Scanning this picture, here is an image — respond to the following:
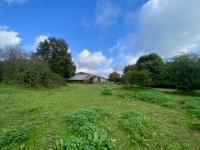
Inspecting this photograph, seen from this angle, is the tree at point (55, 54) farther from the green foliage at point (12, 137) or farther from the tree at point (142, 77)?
the green foliage at point (12, 137)

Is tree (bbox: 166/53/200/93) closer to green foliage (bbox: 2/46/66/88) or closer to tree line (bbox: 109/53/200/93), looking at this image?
tree line (bbox: 109/53/200/93)

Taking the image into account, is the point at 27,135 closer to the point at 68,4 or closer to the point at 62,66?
the point at 68,4

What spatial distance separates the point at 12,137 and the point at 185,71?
14876 millimetres

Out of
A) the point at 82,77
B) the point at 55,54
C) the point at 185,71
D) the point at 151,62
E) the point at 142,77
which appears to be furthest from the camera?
the point at 82,77

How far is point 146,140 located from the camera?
238cm

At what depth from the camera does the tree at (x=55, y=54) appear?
69.0 ft

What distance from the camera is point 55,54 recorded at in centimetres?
2152

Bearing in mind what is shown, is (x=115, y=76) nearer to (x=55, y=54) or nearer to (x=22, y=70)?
(x=55, y=54)

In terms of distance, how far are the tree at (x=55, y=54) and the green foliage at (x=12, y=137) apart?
20.2 metres

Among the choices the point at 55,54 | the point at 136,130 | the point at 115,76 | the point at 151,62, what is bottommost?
the point at 136,130

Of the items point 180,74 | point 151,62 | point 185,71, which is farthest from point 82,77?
point 185,71

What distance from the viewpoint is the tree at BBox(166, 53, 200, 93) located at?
10.8m

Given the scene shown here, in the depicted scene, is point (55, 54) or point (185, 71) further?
point (55, 54)

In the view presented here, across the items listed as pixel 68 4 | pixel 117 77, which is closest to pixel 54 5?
pixel 68 4
